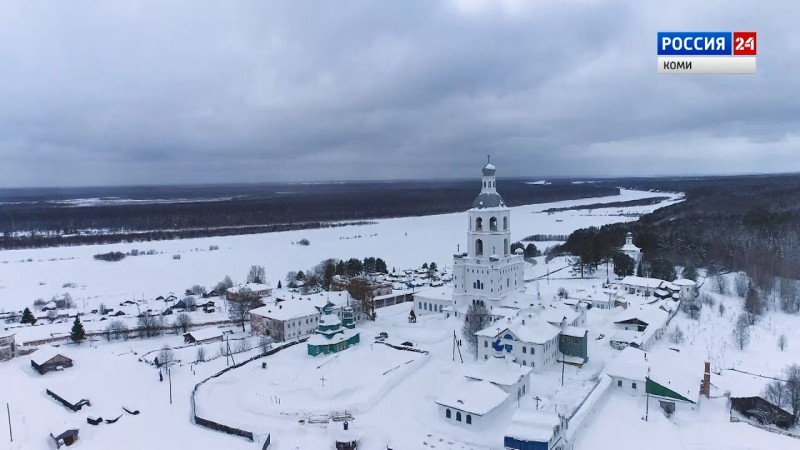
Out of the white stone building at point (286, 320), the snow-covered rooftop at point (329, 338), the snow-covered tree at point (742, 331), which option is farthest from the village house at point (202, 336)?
the snow-covered tree at point (742, 331)

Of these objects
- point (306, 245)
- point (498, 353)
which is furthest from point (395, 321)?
point (306, 245)

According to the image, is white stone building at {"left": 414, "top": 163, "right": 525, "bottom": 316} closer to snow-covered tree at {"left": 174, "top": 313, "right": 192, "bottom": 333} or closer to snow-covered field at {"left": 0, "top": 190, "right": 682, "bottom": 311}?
snow-covered tree at {"left": 174, "top": 313, "right": 192, "bottom": 333}

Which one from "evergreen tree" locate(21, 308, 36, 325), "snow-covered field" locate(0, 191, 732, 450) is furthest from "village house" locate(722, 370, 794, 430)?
"evergreen tree" locate(21, 308, 36, 325)

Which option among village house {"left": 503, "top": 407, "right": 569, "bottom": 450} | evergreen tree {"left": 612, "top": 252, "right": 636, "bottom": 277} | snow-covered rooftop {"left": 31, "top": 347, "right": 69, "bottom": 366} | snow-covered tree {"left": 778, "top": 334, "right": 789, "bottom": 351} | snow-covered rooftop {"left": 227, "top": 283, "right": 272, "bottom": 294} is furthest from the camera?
evergreen tree {"left": 612, "top": 252, "right": 636, "bottom": 277}

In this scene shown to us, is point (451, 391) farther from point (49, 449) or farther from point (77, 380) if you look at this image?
point (77, 380)

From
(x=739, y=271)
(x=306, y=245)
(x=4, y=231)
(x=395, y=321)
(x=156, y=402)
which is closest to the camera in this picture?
(x=156, y=402)

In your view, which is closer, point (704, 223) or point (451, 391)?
point (451, 391)
